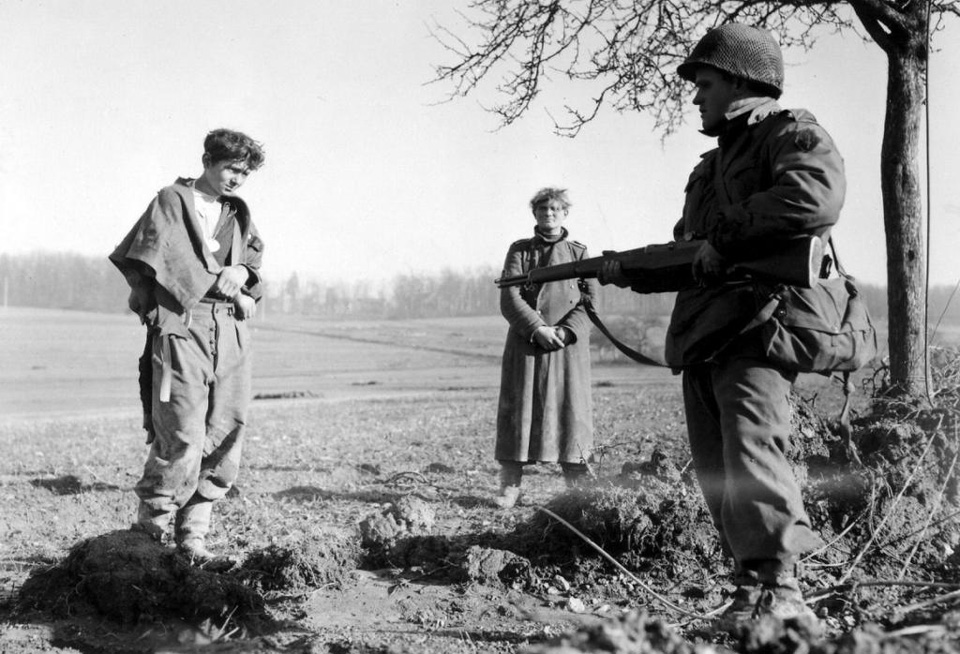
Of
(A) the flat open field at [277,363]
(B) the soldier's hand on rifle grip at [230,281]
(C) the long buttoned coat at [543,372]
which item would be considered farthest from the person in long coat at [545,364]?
(A) the flat open field at [277,363]

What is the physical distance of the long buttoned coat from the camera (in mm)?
6355

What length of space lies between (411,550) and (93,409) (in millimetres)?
12169

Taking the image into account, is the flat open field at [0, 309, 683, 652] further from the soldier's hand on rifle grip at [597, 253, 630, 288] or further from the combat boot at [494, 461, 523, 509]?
the soldier's hand on rifle grip at [597, 253, 630, 288]

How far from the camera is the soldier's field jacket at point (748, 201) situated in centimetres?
285

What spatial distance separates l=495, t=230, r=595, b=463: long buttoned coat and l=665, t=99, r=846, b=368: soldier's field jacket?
9.44 ft

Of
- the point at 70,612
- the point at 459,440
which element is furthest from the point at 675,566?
the point at 459,440

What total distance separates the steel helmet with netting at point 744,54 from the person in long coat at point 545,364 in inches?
122

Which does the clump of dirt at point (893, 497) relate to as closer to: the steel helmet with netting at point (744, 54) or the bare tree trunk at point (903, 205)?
the bare tree trunk at point (903, 205)

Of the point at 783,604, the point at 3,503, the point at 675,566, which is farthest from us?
the point at 3,503

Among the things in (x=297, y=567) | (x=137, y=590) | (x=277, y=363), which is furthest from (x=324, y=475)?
(x=277, y=363)

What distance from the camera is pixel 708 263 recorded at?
312 cm

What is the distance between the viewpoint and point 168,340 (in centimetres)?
448

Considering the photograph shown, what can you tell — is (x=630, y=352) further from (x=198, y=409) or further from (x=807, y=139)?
(x=198, y=409)

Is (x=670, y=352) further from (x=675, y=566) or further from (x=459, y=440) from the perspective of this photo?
(x=459, y=440)
